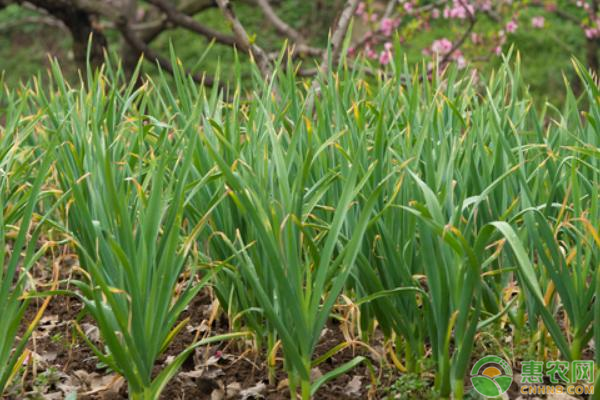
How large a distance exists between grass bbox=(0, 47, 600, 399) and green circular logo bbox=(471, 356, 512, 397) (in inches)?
3.4

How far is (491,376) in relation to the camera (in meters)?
1.91

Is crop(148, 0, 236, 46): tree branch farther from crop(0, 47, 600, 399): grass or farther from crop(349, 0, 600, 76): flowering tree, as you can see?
crop(0, 47, 600, 399): grass

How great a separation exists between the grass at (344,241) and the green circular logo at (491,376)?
0.09m

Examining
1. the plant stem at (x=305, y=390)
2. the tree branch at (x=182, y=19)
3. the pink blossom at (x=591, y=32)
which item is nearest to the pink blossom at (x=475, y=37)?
the pink blossom at (x=591, y=32)

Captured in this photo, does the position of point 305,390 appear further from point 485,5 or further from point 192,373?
point 485,5

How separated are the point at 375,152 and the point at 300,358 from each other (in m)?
0.55

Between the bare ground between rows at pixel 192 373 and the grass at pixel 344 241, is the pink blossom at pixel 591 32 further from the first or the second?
the bare ground between rows at pixel 192 373

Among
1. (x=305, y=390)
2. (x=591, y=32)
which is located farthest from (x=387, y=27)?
(x=305, y=390)

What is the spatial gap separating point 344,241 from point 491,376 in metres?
0.49

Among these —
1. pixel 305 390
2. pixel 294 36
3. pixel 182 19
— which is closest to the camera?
pixel 305 390

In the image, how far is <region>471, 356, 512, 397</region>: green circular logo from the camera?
188cm

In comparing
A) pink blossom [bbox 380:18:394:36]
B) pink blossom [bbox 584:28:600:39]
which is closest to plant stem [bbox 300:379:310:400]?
pink blossom [bbox 380:18:394:36]

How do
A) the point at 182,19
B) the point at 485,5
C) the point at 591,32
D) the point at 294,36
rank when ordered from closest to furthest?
the point at 294,36, the point at 182,19, the point at 485,5, the point at 591,32

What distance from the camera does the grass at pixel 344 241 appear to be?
1771 millimetres
